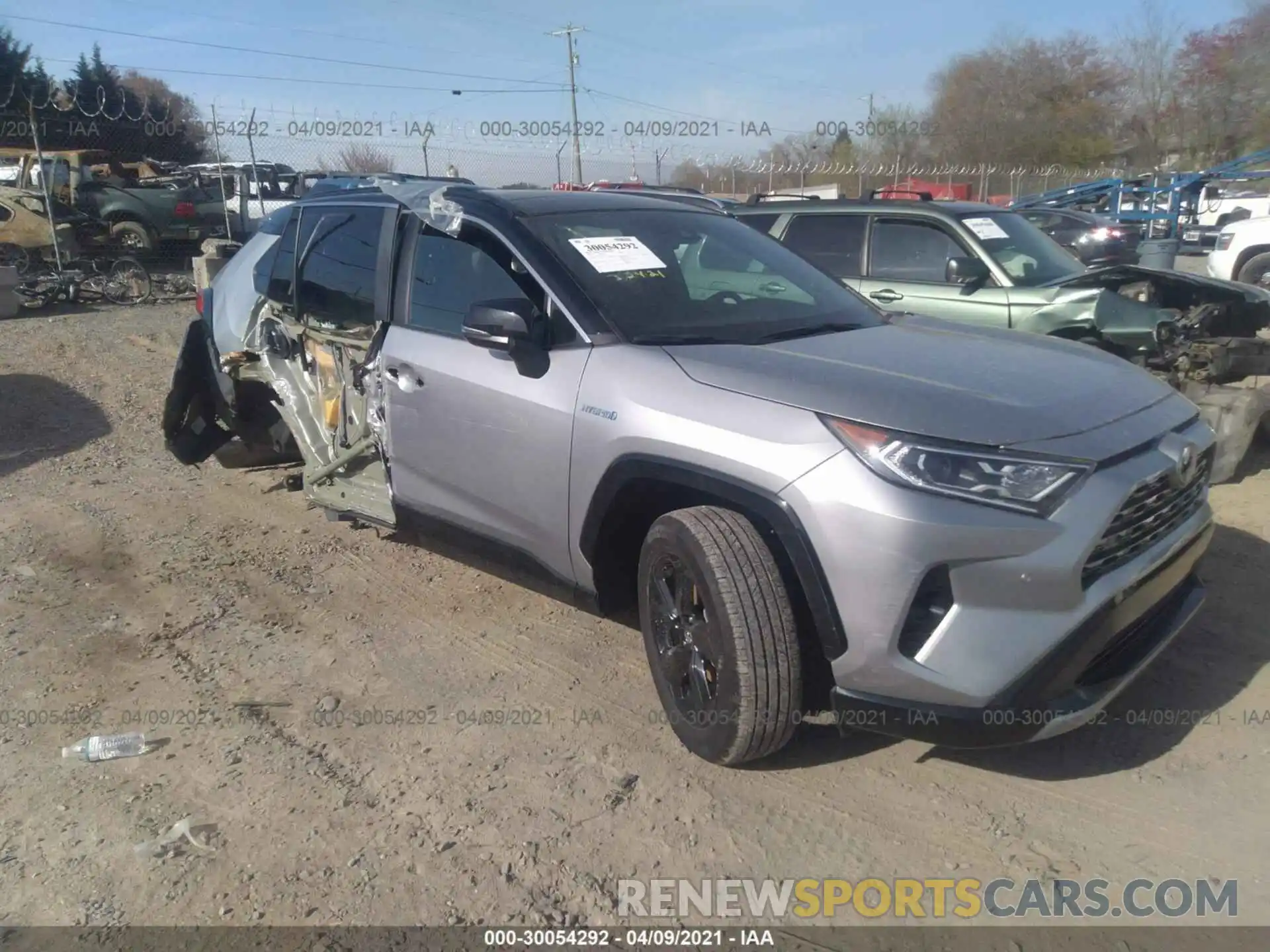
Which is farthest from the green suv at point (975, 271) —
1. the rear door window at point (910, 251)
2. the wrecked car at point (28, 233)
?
the wrecked car at point (28, 233)

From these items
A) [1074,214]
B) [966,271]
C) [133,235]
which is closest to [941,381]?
[966,271]

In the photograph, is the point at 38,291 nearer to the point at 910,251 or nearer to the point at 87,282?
the point at 87,282

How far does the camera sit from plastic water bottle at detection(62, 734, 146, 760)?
3.28 meters

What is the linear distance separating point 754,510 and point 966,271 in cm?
432

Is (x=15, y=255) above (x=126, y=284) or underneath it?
above

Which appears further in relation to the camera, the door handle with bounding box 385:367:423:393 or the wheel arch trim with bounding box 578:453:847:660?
the door handle with bounding box 385:367:423:393

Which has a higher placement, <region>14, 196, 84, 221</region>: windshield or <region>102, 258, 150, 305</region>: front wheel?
<region>14, 196, 84, 221</region>: windshield

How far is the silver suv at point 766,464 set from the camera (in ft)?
8.36

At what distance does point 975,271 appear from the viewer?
21.4 feet

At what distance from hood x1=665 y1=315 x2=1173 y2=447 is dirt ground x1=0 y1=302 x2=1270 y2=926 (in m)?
1.11

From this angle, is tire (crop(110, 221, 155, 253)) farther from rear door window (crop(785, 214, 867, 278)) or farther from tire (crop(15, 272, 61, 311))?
rear door window (crop(785, 214, 867, 278))

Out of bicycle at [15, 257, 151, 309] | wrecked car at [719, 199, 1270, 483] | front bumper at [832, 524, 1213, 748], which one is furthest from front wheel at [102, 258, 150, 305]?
front bumper at [832, 524, 1213, 748]

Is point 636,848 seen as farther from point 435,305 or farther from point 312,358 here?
point 312,358

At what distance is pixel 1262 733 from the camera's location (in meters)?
3.23
